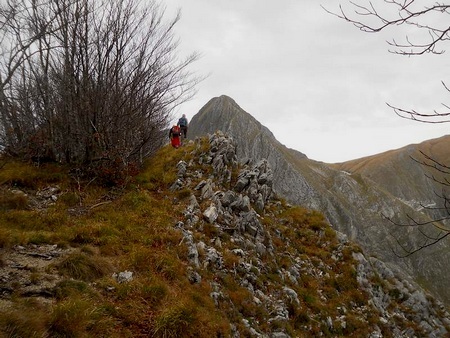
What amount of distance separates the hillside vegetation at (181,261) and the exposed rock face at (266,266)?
52 mm

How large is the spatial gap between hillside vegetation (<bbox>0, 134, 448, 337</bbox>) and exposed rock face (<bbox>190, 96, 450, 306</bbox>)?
92.0 meters

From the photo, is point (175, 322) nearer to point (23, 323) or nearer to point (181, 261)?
point (23, 323)

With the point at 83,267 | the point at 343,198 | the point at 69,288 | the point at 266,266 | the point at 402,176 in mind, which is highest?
the point at 402,176

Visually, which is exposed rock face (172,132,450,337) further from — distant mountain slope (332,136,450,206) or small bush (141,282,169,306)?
distant mountain slope (332,136,450,206)

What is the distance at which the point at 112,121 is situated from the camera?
13375 millimetres

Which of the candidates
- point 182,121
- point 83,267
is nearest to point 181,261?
point 83,267

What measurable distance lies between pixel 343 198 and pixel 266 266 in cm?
13271

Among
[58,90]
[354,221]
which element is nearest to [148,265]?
[58,90]

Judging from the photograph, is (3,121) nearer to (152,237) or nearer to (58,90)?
(58,90)

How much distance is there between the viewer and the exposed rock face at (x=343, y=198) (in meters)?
115

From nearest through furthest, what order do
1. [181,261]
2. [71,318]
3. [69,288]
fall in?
[71,318] → [69,288] → [181,261]

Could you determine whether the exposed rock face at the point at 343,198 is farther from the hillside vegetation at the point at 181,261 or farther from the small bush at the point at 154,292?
the small bush at the point at 154,292

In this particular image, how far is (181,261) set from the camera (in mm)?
9164

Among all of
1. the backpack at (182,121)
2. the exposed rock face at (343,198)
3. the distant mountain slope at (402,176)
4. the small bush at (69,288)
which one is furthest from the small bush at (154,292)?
the distant mountain slope at (402,176)
